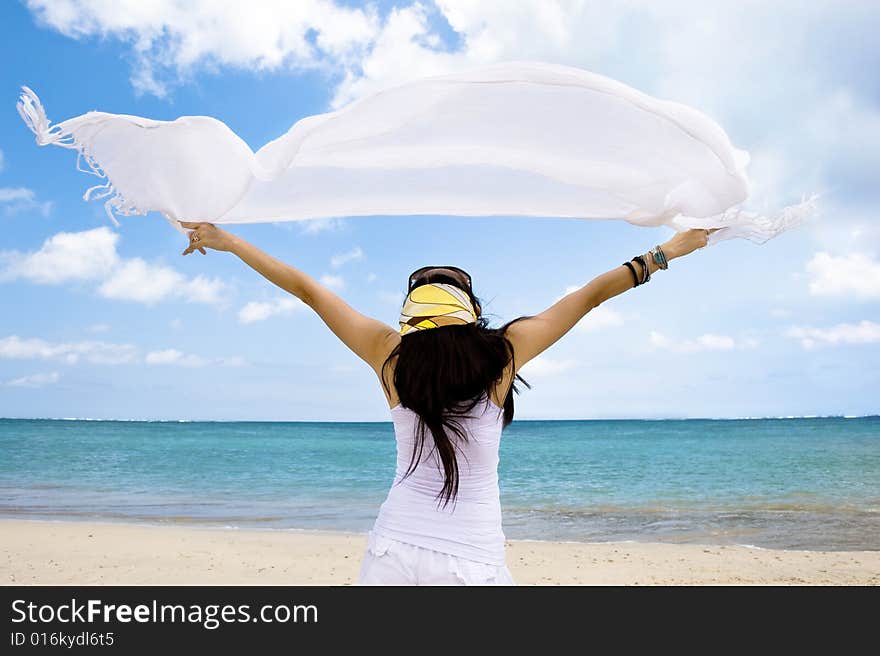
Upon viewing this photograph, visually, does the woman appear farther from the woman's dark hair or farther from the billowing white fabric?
the billowing white fabric

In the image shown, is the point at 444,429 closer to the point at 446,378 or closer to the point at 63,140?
the point at 446,378

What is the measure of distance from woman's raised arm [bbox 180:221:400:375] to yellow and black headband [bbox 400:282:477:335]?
8 cm

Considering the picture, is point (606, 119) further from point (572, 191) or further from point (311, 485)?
point (311, 485)

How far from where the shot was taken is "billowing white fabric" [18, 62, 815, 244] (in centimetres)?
212

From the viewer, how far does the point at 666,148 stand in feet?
7.38

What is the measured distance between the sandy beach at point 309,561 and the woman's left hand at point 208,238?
4.54 meters

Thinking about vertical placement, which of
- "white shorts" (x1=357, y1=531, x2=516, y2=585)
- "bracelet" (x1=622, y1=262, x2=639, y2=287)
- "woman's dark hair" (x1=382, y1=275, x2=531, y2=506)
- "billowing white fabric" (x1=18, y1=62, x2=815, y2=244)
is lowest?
"white shorts" (x1=357, y1=531, x2=516, y2=585)

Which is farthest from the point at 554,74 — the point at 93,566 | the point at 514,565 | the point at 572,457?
the point at 572,457

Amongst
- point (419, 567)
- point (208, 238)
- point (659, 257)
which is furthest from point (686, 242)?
point (208, 238)

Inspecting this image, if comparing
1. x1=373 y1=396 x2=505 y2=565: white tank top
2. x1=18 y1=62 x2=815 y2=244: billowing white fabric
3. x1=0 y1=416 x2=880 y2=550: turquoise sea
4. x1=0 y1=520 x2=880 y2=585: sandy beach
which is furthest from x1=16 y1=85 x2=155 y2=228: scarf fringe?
x1=0 y1=416 x2=880 y2=550: turquoise sea

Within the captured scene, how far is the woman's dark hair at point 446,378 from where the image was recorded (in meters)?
1.69

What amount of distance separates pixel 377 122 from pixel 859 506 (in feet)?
36.7

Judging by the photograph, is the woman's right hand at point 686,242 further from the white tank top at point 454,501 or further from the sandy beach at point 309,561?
the sandy beach at point 309,561

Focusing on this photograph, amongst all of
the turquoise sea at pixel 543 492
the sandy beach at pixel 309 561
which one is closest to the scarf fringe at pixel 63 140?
the sandy beach at pixel 309 561
